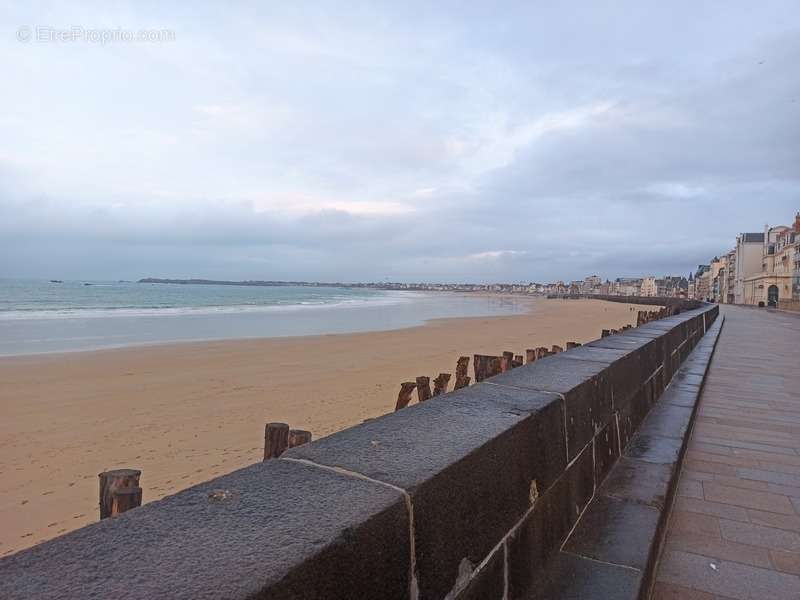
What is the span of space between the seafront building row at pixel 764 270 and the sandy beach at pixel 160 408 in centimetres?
4725

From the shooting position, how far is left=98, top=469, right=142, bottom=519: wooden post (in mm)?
1806

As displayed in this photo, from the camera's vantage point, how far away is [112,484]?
71.9 inches

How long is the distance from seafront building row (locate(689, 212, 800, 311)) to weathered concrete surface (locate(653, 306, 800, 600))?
162ft

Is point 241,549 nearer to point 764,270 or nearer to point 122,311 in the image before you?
point 122,311

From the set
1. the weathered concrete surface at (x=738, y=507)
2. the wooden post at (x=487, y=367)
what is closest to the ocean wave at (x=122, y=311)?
the wooden post at (x=487, y=367)

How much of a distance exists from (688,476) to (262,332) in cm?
2353

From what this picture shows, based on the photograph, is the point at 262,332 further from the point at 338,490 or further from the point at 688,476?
the point at 338,490

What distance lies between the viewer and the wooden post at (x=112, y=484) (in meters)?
1.81

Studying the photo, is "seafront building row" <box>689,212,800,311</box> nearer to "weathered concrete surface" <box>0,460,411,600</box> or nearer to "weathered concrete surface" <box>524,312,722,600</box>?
"weathered concrete surface" <box>524,312,722,600</box>

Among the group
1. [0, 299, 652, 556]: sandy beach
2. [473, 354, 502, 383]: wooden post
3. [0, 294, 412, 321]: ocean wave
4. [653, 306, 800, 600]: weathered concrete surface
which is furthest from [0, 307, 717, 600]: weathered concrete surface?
[0, 294, 412, 321]: ocean wave

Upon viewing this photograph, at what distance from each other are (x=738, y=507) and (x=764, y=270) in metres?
89.1

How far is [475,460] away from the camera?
5.57 ft

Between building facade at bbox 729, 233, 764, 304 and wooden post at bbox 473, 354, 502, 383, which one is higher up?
building facade at bbox 729, 233, 764, 304

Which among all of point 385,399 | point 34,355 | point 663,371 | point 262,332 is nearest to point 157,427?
point 385,399
